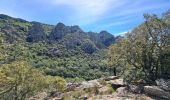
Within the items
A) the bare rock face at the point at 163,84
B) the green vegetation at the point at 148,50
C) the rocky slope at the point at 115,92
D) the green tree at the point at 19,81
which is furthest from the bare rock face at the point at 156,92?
the green tree at the point at 19,81

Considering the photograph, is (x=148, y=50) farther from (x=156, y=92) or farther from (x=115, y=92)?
(x=156, y=92)

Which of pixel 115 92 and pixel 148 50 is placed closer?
pixel 115 92

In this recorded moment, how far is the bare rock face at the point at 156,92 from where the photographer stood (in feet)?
142

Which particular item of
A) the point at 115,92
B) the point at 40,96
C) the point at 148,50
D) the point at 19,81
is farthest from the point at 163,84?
the point at 19,81

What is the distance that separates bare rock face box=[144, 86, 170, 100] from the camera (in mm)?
43250

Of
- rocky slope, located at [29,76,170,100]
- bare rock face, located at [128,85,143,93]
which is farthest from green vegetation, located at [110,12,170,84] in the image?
bare rock face, located at [128,85,143,93]

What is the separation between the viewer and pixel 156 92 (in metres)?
43.9

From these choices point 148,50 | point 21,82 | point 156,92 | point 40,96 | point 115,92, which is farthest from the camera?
point 40,96

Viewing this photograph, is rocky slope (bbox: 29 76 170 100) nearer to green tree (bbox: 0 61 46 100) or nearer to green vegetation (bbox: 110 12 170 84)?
green vegetation (bbox: 110 12 170 84)

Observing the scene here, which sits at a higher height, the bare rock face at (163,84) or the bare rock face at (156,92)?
the bare rock face at (163,84)

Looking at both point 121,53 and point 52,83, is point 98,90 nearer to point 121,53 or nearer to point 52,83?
point 121,53

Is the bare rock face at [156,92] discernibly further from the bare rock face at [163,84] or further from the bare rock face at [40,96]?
the bare rock face at [40,96]

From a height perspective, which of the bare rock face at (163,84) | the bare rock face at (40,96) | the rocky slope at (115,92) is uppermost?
the bare rock face at (163,84)

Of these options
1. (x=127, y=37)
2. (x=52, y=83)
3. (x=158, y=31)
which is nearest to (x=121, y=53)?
(x=127, y=37)
